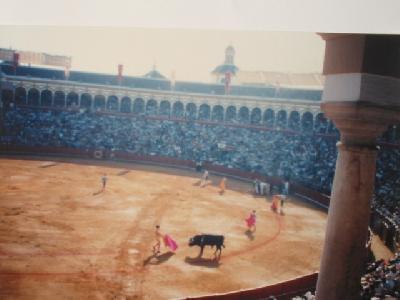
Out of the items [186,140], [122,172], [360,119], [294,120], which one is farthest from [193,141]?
[360,119]

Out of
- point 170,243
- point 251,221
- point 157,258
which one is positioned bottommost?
point 157,258

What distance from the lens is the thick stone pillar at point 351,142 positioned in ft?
9.09

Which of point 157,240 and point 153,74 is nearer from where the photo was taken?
point 157,240

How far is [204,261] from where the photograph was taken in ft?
39.3

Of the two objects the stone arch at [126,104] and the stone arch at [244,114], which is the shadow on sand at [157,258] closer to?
the stone arch at [244,114]

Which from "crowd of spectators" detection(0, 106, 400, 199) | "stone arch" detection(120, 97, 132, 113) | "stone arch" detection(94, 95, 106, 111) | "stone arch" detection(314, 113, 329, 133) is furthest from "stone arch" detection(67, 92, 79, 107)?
"stone arch" detection(314, 113, 329, 133)

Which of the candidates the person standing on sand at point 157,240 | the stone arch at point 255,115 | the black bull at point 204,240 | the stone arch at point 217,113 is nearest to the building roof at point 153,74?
the stone arch at point 217,113

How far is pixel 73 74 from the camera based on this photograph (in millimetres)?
47156

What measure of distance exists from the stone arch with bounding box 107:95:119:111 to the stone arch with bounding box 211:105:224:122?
1206 cm

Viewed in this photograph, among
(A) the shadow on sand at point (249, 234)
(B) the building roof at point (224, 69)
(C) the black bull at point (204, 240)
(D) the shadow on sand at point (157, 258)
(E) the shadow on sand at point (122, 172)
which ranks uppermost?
(B) the building roof at point (224, 69)

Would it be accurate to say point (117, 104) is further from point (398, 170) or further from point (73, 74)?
point (398, 170)

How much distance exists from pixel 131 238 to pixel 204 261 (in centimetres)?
319

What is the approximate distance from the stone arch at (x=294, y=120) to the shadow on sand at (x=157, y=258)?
3138cm

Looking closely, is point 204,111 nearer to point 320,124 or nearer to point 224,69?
point 320,124
